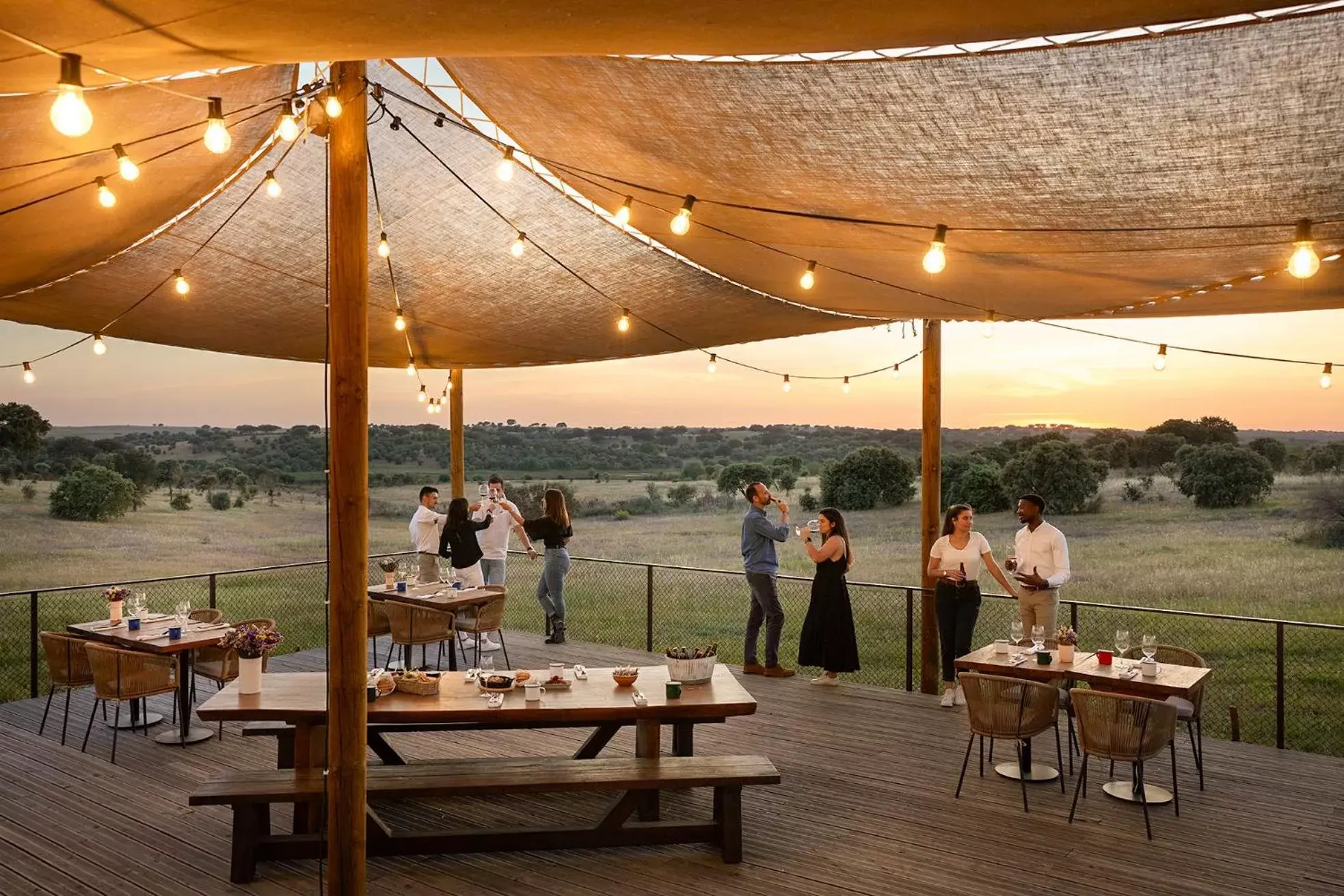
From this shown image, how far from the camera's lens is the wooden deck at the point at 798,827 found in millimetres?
4711

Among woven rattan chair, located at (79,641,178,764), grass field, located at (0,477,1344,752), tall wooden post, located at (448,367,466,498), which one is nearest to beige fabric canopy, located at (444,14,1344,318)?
woven rattan chair, located at (79,641,178,764)

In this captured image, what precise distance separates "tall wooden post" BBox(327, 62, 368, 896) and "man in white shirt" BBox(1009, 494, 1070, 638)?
15.7 ft

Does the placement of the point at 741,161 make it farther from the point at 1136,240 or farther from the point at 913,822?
the point at 913,822

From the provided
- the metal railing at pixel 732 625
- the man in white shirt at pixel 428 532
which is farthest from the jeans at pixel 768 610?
the metal railing at pixel 732 625

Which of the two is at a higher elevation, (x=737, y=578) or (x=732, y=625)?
(x=737, y=578)

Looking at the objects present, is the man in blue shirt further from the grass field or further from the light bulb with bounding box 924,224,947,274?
the grass field

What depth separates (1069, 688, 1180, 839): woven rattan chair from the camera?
17.1 ft

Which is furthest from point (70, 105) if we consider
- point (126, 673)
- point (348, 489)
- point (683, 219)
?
point (126, 673)

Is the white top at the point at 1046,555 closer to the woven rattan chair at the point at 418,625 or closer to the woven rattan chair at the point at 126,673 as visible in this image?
the woven rattan chair at the point at 418,625

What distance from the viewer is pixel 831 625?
826 cm

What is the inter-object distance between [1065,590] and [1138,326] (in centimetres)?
570

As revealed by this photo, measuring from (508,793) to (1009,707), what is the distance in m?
2.90

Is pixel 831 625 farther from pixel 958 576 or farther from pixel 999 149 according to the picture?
pixel 999 149

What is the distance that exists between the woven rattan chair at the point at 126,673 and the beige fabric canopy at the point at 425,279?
2686 millimetres
